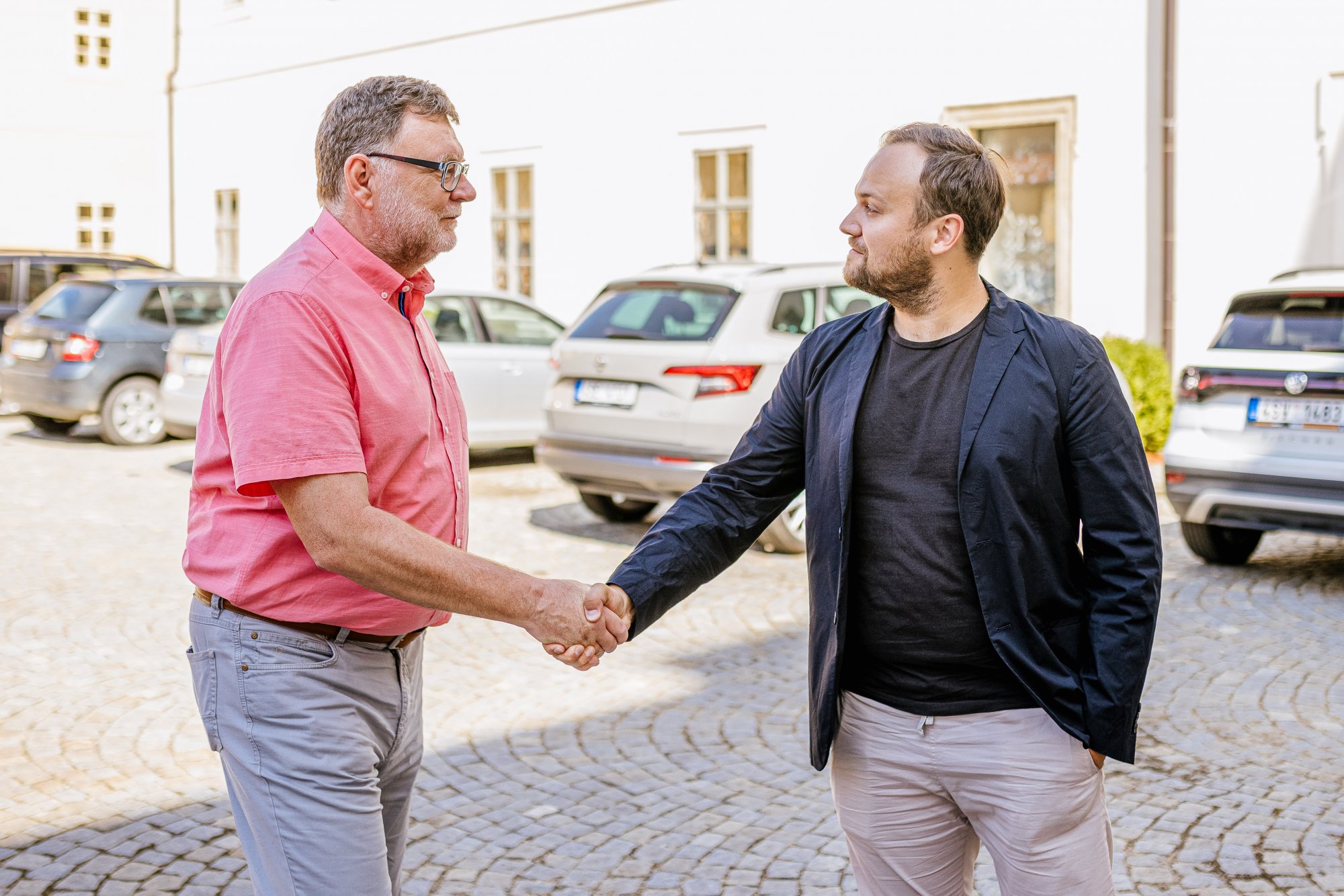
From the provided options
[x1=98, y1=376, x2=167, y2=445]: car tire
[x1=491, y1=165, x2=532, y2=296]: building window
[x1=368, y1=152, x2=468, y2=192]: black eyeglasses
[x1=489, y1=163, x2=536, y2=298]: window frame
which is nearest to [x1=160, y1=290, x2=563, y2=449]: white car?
[x1=98, y1=376, x2=167, y2=445]: car tire

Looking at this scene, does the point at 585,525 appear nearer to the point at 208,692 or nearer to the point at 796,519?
the point at 796,519

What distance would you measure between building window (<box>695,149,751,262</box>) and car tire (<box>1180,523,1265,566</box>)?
8692mm

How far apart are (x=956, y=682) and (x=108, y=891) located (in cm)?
267

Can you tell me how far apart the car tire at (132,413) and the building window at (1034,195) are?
834cm

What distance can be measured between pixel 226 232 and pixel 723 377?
17834 mm

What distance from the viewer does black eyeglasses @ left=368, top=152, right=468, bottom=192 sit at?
262cm

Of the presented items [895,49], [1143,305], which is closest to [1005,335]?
[1143,305]

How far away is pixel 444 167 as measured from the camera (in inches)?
105

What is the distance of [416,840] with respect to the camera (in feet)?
14.5

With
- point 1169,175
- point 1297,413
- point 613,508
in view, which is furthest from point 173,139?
point 1297,413

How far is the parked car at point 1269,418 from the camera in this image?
287 inches

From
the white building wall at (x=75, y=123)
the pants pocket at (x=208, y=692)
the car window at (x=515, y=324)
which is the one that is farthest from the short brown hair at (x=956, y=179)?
the white building wall at (x=75, y=123)

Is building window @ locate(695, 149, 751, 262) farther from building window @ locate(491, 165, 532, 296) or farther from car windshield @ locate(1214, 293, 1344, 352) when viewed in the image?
car windshield @ locate(1214, 293, 1344, 352)

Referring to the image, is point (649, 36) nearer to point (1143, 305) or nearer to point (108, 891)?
point (1143, 305)
